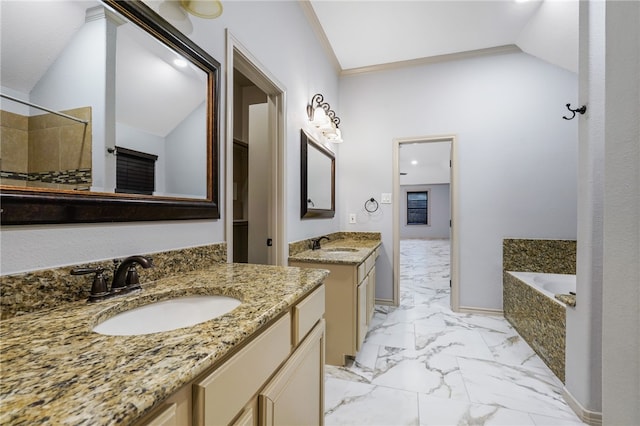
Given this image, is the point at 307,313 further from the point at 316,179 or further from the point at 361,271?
the point at 316,179

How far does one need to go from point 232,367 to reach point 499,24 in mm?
3503

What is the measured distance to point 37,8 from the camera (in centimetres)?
72

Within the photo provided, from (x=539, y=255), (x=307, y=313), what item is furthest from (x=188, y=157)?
(x=539, y=255)

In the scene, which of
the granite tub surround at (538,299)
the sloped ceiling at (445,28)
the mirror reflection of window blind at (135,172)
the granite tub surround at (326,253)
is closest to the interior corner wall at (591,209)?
the granite tub surround at (538,299)

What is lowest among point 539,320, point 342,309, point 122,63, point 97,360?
point 539,320

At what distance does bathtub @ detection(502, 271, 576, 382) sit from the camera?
1.85m

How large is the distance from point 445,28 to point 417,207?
8303 mm

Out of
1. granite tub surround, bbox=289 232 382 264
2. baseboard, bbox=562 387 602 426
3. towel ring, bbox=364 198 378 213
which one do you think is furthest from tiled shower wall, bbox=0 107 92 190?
towel ring, bbox=364 198 378 213

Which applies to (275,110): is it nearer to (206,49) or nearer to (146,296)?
(206,49)

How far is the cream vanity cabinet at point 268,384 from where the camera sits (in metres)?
0.52

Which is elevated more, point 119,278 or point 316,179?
point 316,179

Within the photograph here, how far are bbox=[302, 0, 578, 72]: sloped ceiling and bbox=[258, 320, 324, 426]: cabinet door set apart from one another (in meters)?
2.64

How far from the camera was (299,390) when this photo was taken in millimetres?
978

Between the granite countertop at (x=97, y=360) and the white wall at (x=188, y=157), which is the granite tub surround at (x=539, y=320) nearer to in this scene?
the granite countertop at (x=97, y=360)
